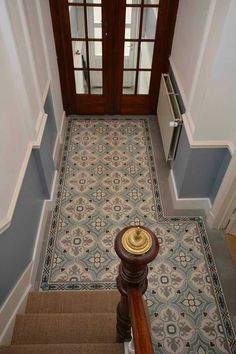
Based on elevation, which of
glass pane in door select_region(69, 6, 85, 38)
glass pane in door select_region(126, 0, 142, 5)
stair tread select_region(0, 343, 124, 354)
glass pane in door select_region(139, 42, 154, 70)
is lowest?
stair tread select_region(0, 343, 124, 354)

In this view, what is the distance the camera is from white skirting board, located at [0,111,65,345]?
184 cm

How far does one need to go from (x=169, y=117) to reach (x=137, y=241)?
7.88 feet

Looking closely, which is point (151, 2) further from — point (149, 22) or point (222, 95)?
point (222, 95)

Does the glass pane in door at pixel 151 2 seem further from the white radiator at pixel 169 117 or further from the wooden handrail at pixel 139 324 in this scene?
the wooden handrail at pixel 139 324

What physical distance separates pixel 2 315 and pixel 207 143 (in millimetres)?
2021

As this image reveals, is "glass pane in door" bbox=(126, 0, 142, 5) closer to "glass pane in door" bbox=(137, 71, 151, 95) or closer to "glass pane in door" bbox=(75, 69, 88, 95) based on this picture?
"glass pane in door" bbox=(137, 71, 151, 95)

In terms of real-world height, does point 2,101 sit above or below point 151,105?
above

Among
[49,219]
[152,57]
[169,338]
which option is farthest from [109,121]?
[169,338]

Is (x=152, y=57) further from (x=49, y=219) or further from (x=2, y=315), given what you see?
(x=2, y=315)

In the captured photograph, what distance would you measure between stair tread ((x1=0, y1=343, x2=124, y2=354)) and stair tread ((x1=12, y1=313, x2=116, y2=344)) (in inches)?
7.0

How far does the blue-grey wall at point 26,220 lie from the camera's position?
188 centimetres

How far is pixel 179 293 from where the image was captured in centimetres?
234

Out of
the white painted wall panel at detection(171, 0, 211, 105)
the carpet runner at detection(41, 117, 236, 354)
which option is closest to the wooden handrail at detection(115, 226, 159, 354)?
the carpet runner at detection(41, 117, 236, 354)

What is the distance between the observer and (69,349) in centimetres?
158
